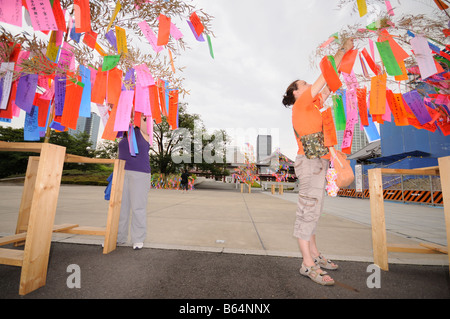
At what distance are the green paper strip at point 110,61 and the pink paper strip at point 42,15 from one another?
419 millimetres

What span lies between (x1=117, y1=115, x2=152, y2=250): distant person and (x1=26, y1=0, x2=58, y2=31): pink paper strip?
1.11 m

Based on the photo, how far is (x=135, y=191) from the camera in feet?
7.50

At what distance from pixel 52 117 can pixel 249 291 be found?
2.76 meters

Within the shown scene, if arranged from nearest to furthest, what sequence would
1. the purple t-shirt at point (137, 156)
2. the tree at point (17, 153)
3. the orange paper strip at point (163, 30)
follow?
the orange paper strip at point (163, 30) → the purple t-shirt at point (137, 156) → the tree at point (17, 153)

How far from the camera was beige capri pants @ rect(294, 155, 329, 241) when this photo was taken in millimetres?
1726

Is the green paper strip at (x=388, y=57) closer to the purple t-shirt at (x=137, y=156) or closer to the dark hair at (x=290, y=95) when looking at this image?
the dark hair at (x=290, y=95)

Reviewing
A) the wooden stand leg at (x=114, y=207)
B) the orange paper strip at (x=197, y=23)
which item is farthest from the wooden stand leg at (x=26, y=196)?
the orange paper strip at (x=197, y=23)

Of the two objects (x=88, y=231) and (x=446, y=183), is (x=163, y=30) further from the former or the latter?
(x=446, y=183)

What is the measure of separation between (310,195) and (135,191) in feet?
6.30

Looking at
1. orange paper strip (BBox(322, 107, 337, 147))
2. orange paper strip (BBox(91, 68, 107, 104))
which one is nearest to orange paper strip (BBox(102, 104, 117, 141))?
orange paper strip (BBox(91, 68, 107, 104))

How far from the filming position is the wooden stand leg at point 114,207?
2082mm

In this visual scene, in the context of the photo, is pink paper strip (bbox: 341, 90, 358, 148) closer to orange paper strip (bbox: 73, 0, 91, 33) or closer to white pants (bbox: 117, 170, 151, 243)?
white pants (bbox: 117, 170, 151, 243)

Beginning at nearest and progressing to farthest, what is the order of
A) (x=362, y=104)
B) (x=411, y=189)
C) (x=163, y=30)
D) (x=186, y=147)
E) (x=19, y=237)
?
1. (x=19, y=237)
2. (x=163, y=30)
3. (x=362, y=104)
4. (x=411, y=189)
5. (x=186, y=147)

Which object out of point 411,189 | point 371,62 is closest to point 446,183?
point 371,62
